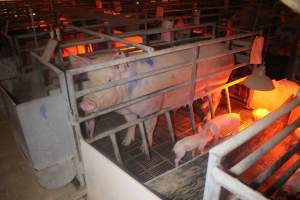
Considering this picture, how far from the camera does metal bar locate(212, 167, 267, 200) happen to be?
1.28 meters

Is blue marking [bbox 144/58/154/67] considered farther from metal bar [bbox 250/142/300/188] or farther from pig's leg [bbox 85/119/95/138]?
metal bar [bbox 250/142/300/188]

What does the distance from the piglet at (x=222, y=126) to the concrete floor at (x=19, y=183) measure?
2137 millimetres

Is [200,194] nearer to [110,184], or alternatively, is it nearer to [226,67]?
[110,184]

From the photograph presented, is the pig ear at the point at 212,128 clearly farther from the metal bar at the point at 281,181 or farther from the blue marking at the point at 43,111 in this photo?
the blue marking at the point at 43,111

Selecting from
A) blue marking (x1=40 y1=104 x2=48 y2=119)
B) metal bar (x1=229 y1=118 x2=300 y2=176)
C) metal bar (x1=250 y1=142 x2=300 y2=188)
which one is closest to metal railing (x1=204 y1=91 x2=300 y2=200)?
metal bar (x1=229 y1=118 x2=300 y2=176)

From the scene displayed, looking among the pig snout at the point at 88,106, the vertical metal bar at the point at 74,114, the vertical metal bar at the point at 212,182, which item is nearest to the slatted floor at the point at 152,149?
the vertical metal bar at the point at 74,114

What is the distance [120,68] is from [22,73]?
234cm

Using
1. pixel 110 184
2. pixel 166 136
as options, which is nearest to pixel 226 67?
pixel 166 136

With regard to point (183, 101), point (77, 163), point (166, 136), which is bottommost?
point (166, 136)

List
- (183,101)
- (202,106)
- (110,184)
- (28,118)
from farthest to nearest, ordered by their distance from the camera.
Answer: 1. (202,106)
2. (183,101)
3. (28,118)
4. (110,184)

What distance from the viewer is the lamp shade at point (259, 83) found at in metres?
3.29

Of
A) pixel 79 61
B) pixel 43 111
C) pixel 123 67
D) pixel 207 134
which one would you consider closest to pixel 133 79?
pixel 123 67

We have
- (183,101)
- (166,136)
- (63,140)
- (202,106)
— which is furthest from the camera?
(202,106)

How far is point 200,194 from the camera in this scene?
2.47 meters
